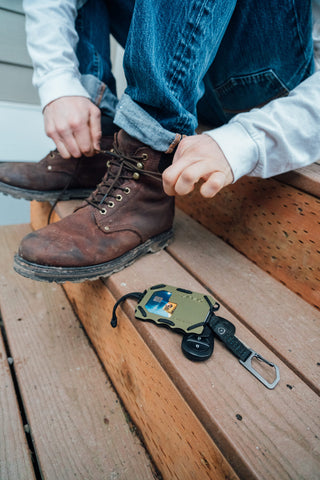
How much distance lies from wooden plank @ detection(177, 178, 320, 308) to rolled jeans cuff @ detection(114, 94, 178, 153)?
24 centimetres

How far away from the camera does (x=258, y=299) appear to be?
24.5 inches

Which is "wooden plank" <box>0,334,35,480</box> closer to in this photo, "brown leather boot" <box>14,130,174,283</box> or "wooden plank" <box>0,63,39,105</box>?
"brown leather boot" <box>14,130,174,283</box>

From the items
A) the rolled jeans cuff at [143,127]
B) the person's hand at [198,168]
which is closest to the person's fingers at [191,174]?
the person's hand at [198,168]

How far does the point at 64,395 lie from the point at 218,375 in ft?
1.03

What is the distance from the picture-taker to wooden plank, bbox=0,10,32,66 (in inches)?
50.8

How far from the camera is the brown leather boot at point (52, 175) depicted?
0.85 m

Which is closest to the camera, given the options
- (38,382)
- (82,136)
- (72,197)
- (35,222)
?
(38,382)

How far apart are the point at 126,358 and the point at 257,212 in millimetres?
428

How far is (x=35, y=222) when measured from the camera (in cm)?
112

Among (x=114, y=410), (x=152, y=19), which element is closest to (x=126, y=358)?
(x=114, y=410)

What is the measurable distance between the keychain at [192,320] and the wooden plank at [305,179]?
295 millimetres

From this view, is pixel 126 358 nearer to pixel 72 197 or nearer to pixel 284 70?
pixel 72 197

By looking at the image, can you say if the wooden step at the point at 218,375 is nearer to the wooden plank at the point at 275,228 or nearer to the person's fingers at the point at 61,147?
the wooden plank at the point at 275,228

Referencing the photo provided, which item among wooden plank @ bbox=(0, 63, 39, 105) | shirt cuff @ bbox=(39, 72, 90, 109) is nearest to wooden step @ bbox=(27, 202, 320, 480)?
shirt cuff @ bbox=(39, 72, 90, 109)
